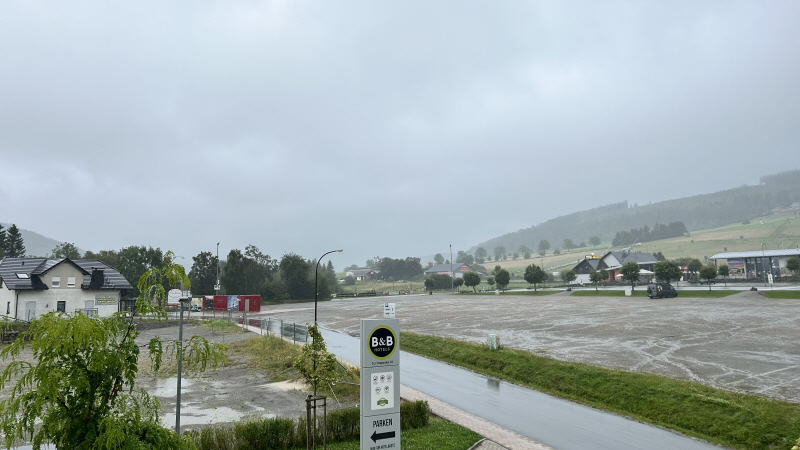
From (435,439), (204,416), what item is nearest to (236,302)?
(204,416)

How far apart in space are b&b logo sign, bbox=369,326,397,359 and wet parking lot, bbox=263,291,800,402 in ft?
49.5

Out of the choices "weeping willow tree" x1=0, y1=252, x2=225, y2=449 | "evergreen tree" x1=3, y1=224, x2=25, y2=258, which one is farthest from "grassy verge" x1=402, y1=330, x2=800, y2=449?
"evergreen tree" x1=3, y1=224, x2=25, y2=258

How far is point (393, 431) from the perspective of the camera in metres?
9.17

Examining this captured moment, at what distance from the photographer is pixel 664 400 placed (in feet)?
55.3

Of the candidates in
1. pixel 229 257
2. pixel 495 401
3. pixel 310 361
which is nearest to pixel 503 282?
pixel 229 257

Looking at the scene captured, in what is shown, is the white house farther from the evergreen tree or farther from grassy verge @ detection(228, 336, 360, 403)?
the evergreen tree

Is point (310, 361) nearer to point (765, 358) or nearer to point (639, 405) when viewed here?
point (639, 405)

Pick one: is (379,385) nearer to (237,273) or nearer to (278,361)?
(278,361)

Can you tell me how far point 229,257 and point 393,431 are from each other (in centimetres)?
8966

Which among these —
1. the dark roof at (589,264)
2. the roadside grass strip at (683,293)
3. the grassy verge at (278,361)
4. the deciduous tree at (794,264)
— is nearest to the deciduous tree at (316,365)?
the grassy verge at (278,361)

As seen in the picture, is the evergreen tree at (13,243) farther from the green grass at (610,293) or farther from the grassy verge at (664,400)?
the green grass at (610,293)

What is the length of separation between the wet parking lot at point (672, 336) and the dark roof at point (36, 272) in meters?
→ 25.0

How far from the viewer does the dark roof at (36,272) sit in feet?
154

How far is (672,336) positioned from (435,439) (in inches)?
917
